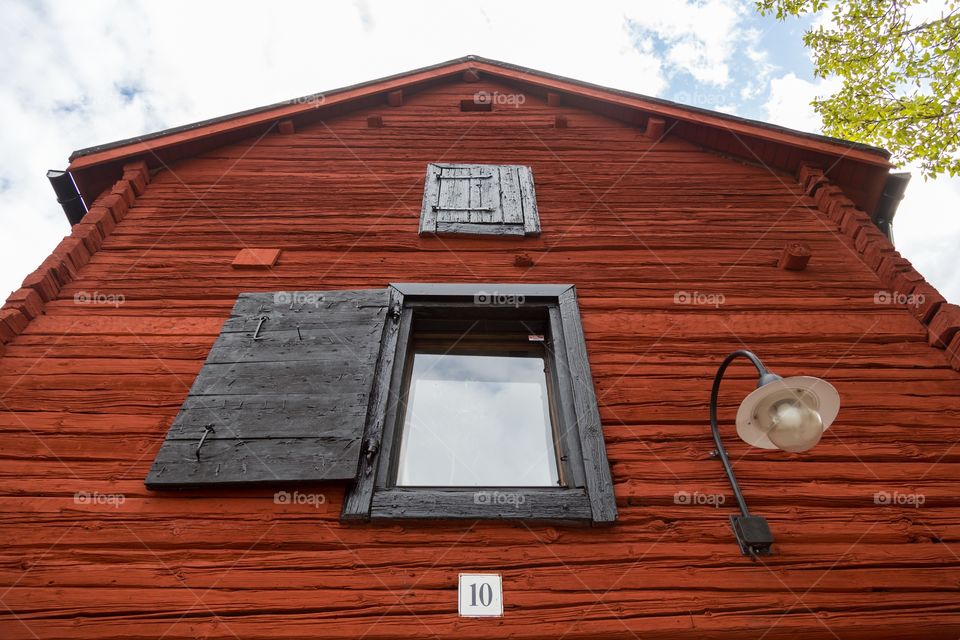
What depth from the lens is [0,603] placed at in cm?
280

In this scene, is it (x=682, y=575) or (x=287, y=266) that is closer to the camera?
(x=682, y=575)

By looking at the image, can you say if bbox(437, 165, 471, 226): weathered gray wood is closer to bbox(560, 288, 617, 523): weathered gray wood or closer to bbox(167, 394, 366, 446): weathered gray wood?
bbox(560, 288, 617, 523): weathered gray wood

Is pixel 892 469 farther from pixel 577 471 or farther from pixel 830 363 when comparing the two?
pixel 577 471

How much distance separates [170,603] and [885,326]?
518 cm

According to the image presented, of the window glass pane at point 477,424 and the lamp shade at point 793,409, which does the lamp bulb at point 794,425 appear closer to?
the lamp shade at point 793,409

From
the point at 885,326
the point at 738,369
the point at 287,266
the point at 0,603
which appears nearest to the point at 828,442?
the point at 738,369

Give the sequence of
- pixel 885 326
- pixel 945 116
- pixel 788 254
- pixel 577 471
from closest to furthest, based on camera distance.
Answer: pixel 577 471 → pixel 885 326 → pixel 788 254 → pixel 945 116

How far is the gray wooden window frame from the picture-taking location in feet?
10.2

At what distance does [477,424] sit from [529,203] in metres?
2.65

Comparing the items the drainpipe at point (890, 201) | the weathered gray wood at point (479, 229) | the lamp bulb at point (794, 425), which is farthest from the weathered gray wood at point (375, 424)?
the drainpipe at point (890, 201)

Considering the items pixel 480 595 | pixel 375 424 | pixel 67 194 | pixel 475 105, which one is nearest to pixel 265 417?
pixel 375 424

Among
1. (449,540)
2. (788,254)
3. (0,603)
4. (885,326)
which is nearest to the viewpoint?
(0,603)

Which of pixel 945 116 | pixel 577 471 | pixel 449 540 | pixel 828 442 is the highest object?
pixel 945 116

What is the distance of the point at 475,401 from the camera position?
4070mm
